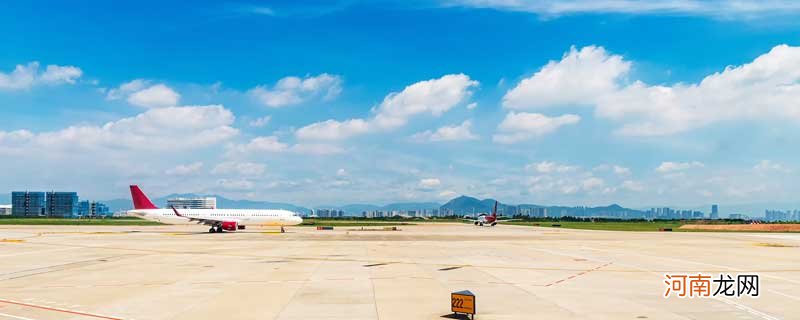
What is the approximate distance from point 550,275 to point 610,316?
39.9ft

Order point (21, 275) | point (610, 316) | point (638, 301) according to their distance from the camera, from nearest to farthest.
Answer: point (610, 316) < point (638, 301) < point (21, 275)

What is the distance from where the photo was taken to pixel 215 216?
90.1 m

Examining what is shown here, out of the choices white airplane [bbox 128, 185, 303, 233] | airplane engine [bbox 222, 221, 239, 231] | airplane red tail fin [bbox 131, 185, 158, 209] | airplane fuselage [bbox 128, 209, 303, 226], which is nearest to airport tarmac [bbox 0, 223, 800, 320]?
airplane engine [bbox 222, 221, 239, 231]

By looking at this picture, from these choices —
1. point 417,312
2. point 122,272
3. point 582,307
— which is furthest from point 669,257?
point 122,272

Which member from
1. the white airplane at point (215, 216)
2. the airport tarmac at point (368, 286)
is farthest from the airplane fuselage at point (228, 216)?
the airport tarmac at point (368, 286)

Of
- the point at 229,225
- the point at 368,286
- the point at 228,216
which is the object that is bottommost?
the point at 229,225

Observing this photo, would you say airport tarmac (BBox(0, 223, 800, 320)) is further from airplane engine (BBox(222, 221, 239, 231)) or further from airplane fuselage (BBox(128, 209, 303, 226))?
airplane fuselage (BBox(128, 209, 303, 226))

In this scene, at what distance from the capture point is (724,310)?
20.4 m

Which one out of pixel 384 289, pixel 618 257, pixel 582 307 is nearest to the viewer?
pixel 582 307

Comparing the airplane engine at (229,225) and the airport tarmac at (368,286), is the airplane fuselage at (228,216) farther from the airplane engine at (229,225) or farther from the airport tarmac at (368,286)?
the airport tarmac at (368,286)

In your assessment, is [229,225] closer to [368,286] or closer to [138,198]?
[138,198]

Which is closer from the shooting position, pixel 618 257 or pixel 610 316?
pixel 610 316

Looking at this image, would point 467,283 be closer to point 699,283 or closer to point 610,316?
point 610,316

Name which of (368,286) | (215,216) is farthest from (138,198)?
(368,286)
